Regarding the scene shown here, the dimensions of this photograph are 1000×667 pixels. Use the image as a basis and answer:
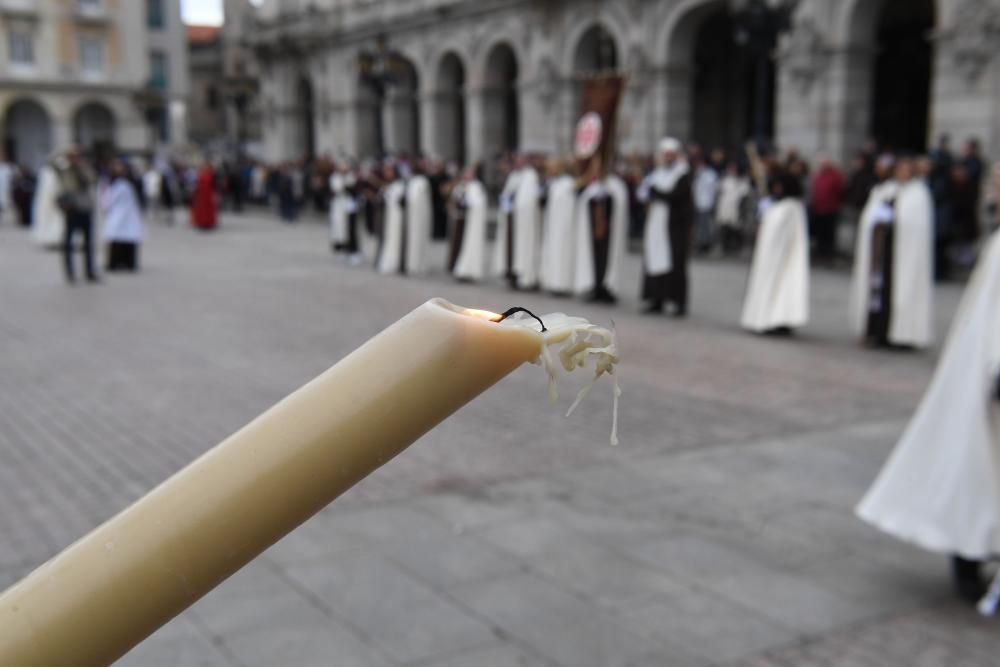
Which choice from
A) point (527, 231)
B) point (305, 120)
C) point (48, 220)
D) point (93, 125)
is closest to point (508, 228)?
point (527, 231)

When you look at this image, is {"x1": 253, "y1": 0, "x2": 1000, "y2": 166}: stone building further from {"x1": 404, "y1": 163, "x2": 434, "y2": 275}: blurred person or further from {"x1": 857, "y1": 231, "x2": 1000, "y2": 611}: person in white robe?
{"x1": 857, "y1": 231, "x2": 1000, "y2": 611}: person in white robe

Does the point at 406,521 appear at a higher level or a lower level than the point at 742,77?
lower

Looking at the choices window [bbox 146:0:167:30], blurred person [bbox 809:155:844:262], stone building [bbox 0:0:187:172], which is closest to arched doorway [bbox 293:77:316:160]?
stone building [bbox 0:0:187:172]

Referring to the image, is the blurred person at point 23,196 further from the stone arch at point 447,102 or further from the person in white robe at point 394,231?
the person in white robe at point 394,231

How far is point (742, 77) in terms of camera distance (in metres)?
25.6

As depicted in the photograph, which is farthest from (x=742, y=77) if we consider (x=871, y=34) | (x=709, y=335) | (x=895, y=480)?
(x=895, y=480)

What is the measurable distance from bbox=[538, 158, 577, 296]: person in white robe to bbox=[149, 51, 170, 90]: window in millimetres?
47913

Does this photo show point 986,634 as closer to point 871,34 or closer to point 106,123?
point 871,34

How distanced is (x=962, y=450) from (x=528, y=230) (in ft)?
34.6

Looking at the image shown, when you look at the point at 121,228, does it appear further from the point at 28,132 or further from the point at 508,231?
the point at 28,132

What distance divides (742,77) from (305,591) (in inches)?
938

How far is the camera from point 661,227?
11.8 meters

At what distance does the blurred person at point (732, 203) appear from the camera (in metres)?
18.2

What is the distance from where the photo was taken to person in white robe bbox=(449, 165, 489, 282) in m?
15.3
